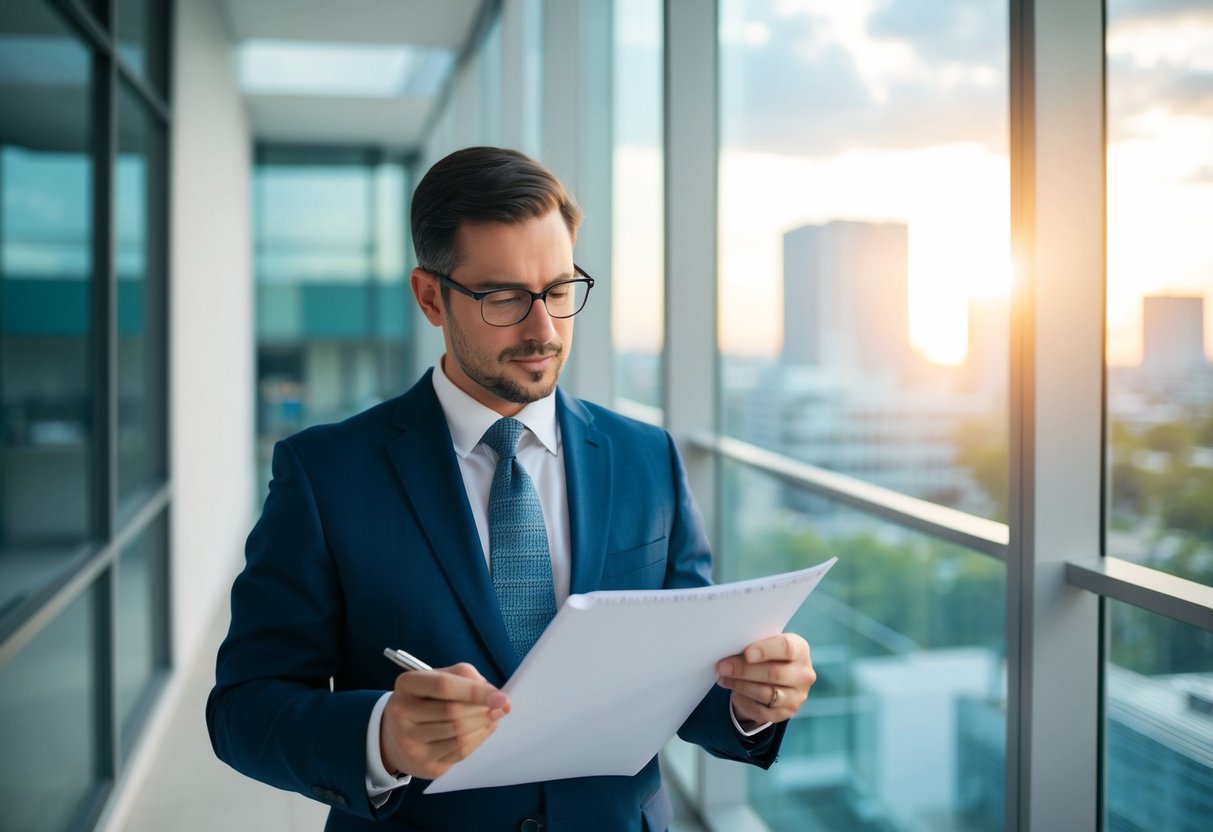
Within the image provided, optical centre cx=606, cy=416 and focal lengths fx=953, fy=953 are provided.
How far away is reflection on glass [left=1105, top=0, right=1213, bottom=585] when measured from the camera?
1372 millimetres

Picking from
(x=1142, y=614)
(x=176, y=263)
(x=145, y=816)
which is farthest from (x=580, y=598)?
(x=176, y=263)

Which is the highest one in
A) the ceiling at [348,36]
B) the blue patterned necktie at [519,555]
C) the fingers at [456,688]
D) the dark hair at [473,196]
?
the ceiling at [348,36]

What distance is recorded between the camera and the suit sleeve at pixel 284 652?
1142 millimetres

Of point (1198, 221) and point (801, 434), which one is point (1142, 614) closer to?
point (1198, 221)

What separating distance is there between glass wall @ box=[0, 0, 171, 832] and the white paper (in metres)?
1.66

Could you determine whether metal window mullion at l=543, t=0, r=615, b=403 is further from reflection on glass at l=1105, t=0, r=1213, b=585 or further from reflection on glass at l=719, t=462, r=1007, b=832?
reflection on glass at l=1105, t=0, r=1213, b=585

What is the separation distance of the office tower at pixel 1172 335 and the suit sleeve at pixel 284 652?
4.05 feet

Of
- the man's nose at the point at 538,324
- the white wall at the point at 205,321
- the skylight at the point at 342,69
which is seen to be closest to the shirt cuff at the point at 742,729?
the man's nose at the point at 538,324

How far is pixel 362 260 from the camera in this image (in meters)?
10.3

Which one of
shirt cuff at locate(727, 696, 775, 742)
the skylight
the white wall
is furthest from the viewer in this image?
the skylight

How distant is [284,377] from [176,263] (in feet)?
18.8

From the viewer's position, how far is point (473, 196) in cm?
129

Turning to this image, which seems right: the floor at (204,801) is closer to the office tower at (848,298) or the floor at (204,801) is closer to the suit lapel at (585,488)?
the office tower at (848,298)

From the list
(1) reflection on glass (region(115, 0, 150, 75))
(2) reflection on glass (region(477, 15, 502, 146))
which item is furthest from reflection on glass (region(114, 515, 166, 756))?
(2) reflection on glass (region(477, 15, 502, 146))
